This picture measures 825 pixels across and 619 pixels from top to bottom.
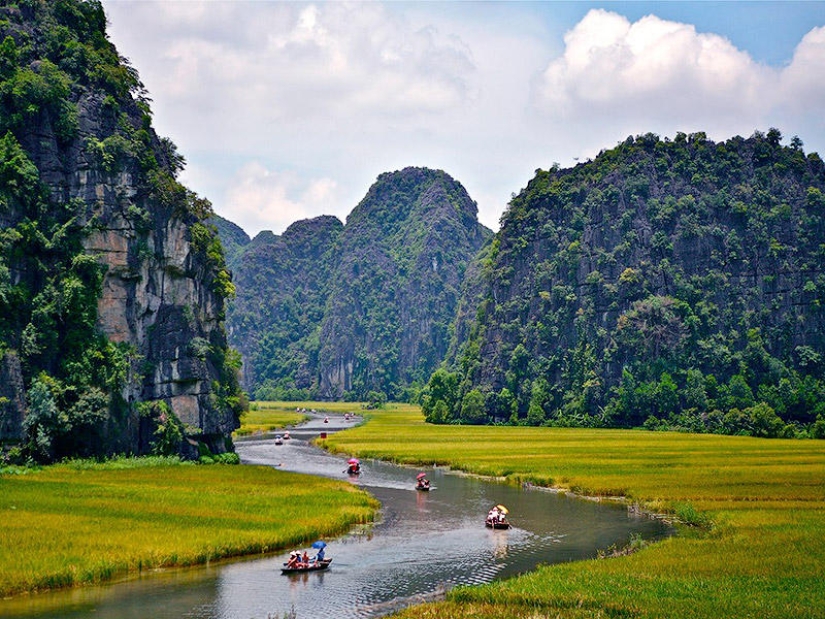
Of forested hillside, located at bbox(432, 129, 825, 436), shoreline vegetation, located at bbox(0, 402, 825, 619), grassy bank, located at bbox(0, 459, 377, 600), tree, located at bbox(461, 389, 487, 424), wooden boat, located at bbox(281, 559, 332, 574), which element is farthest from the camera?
tree, located at bbox(461, 389, 487, 424)

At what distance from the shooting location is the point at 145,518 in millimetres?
33781

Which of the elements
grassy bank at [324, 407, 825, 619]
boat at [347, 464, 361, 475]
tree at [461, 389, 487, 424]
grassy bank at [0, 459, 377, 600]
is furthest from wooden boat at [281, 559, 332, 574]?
tree at [461, 389, 487, 424]

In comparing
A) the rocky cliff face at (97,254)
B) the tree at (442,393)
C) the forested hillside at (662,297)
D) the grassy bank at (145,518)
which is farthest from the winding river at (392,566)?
the tree at (442,393)

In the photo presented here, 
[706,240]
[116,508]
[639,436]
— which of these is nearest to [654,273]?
[706,240]

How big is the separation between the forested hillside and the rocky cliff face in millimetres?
71618

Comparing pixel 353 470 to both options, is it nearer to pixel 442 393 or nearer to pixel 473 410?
pixel 473 410

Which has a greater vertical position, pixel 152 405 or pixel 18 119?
pixel 18 119

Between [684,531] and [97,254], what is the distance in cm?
4539

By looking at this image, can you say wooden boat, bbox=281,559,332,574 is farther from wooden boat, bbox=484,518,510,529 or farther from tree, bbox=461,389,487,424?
tree, bbox=461,389,487,424

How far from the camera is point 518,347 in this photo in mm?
142500

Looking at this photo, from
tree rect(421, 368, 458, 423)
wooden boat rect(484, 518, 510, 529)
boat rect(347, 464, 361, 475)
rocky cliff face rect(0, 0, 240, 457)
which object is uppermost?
rocky cliff face rect(0, 0, 240, 457)

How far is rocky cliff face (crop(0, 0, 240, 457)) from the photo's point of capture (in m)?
55.9

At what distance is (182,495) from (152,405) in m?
24.4

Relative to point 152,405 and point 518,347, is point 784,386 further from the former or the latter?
point 152,405
